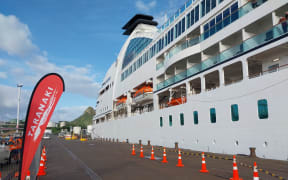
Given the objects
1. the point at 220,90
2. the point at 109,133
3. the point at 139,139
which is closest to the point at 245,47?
the point at 220,90

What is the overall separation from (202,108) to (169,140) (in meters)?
6.70

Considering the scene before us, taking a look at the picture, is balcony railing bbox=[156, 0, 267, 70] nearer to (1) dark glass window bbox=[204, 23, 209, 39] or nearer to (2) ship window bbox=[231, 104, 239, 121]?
(1) dark glass window bbox=[204, 23, 209, 39]

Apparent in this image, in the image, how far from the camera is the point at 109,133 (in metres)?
49.9

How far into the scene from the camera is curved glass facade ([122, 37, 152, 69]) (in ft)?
127

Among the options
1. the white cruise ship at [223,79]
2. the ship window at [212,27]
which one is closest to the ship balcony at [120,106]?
the white cruise ship at [223,79]

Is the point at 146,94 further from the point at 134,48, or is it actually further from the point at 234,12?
the point at 234,12

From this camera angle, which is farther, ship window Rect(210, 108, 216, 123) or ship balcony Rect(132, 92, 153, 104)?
ship balcony Rect(132, 92, 153, 104)

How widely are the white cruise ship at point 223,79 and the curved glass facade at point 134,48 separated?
10.8 ft

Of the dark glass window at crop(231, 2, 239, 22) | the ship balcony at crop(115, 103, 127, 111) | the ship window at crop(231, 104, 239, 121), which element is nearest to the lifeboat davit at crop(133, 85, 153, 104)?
the ship balcony at crop(115, 103, 127, 111)

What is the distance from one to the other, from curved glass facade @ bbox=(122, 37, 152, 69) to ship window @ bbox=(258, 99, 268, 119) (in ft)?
82.2

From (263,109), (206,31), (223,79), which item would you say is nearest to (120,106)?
(206,31)

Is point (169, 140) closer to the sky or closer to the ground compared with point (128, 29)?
closer to the ground

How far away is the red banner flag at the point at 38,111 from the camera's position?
5230 mm

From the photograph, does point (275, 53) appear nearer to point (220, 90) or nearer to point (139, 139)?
point (220, 90)
